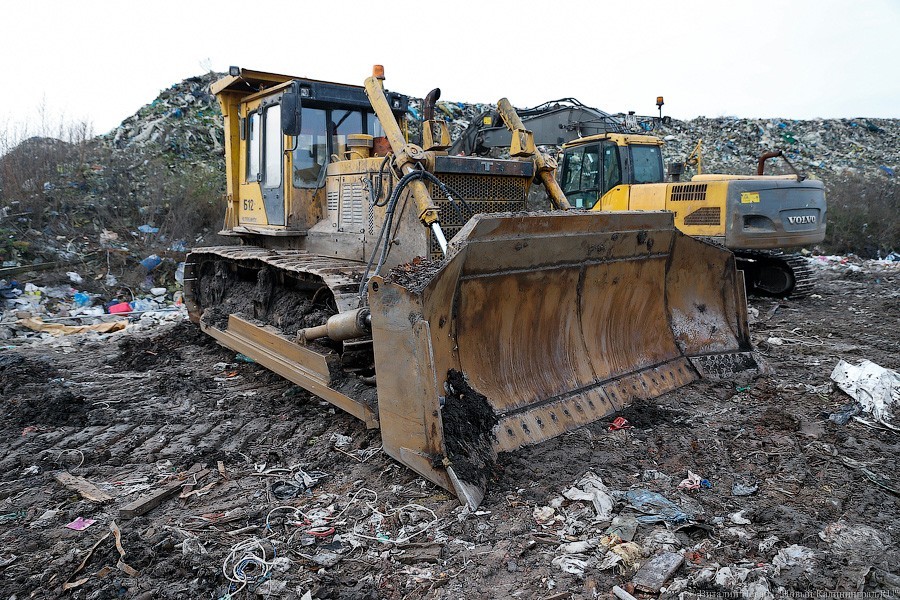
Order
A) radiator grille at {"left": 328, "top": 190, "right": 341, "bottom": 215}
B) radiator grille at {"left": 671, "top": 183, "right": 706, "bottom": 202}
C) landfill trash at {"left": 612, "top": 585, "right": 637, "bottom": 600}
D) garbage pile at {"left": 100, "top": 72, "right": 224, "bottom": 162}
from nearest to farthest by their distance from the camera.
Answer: landfill trash at {"left": 612, "top": 585, "right": 637, "bottom": 600} → radiator grille at {"left": 328, "top": 190, "right": 341, "bottom": 215} → radiator grille at {"left": 671, "top": 183, "right": 706, "bottom": 202} → garbage pile at {"left": 100, "top": 72, "right": 224, "bottom": 162}

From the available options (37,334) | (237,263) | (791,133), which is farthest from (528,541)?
(791,133)

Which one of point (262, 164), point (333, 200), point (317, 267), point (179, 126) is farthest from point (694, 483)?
point (179, 126)

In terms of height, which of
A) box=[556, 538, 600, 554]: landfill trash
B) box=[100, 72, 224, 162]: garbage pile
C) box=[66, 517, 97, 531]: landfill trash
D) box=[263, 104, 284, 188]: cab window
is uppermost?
box=[100, 72, 224, 162]: garbage pile

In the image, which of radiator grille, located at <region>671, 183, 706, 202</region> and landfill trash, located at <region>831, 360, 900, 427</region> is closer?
landfill trash, located at <region>831, 360, 900, 427</region>

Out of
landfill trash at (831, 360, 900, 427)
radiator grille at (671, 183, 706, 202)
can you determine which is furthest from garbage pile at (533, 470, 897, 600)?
radiator grille at (671, 183, 706, 202)

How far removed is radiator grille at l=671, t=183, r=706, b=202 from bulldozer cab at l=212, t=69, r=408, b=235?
4542mm

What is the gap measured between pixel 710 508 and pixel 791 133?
22.2 metres

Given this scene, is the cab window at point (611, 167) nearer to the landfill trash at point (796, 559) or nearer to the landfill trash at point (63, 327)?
the landfill trash at point (63, 327)

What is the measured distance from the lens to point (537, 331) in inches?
178

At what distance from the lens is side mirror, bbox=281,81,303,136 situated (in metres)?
5.50

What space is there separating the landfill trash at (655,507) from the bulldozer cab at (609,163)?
6.98 m

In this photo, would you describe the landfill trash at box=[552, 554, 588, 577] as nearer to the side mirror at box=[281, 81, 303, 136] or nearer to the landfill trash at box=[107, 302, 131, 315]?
the side mirror at box=[281, 81, 303, 136]

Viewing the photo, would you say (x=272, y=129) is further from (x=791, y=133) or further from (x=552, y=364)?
(x=791, y=133)

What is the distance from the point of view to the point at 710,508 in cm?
325
